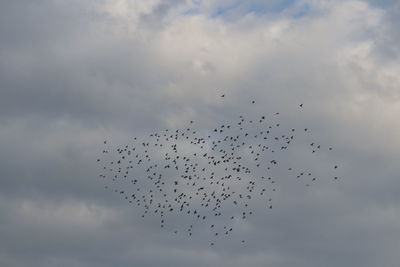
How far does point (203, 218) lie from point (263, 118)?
39429 millimetres

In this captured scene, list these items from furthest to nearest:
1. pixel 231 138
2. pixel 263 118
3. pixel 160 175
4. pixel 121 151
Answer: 1. pixel 160 175
2. pixel 231 138
3. pixel 121 151
4. pixel 263 118

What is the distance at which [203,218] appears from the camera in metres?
88.9

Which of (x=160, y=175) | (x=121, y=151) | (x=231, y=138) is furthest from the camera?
(x=160, y=175)

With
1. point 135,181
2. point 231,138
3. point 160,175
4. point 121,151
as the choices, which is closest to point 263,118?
point 231,138

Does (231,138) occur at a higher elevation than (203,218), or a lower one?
higher

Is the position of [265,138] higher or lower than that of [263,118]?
higher

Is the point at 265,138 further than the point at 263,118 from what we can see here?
Yes

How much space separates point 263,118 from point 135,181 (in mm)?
43930

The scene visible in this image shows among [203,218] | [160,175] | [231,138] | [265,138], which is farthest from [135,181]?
[265,138]

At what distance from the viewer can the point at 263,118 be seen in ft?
209

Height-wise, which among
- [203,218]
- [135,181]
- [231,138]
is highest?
[231,138]

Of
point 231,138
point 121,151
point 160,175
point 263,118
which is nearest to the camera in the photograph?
point 263,118

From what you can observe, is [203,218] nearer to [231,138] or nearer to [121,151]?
[231,138]

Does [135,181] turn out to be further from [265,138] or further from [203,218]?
[265,138]
